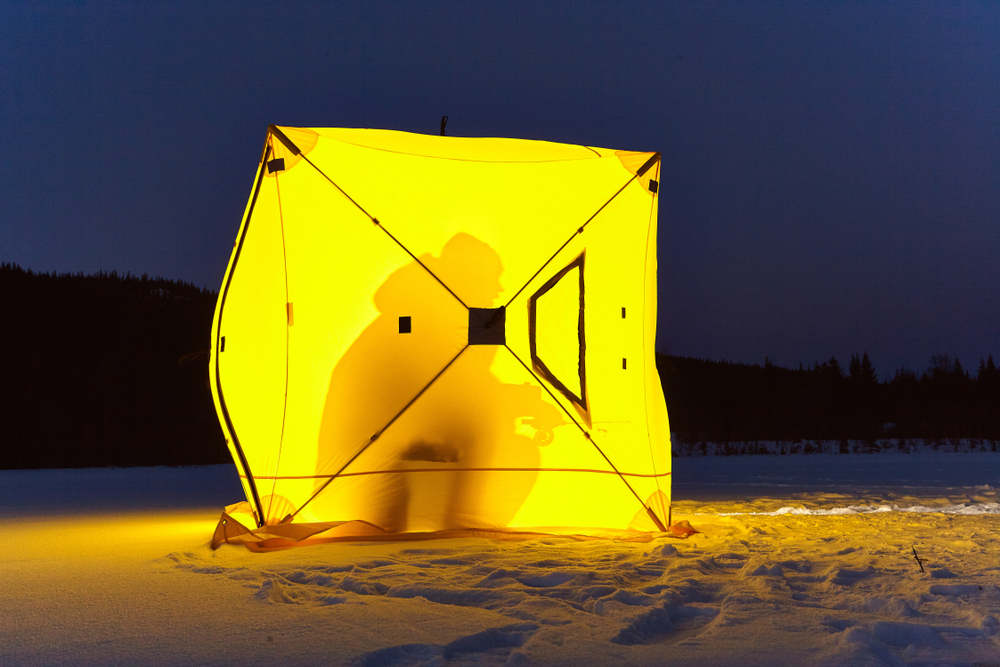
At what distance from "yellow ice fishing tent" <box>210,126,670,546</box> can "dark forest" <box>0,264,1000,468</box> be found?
7528 millimetres

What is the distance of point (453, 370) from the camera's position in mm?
4852

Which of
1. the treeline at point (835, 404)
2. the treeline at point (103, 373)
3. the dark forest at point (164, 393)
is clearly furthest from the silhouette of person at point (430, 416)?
the treeline at point (835, 404)

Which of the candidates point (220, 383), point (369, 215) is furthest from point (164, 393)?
point (369, 215)

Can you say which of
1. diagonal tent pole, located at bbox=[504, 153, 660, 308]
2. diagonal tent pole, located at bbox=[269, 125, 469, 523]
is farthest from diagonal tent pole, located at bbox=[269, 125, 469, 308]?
diagonal tent pole, located at bbox=[504, 153, 660, 308]

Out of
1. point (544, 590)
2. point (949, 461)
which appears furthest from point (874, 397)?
point (544, 590)

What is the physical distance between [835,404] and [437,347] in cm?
2317

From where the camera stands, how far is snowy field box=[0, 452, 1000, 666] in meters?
2.30

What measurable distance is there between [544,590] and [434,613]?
54 cm

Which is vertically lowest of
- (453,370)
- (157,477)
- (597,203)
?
(157,477)

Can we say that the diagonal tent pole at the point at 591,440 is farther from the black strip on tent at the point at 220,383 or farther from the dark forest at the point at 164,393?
the dark forest at the point at 164,393

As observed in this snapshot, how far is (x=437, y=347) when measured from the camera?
484 centimetres

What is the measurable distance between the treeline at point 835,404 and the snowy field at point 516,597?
1522 centimetres

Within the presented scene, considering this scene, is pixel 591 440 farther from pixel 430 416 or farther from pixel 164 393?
pixel 164 393

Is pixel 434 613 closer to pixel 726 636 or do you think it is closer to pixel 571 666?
pixel 571 666
